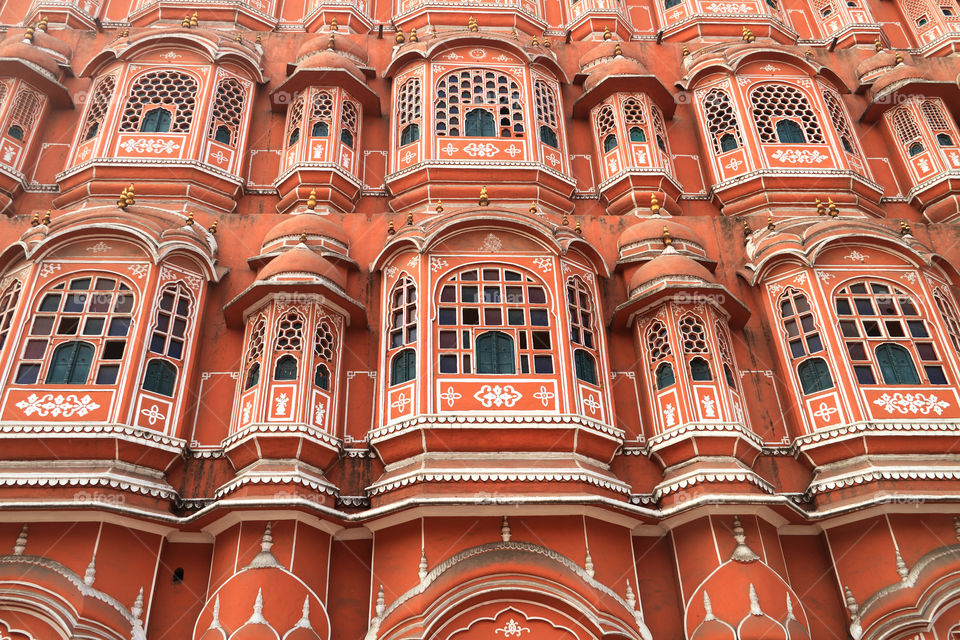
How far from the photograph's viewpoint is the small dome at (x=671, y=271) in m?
13.1

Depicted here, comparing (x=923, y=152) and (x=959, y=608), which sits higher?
→ (x=923, y=152)

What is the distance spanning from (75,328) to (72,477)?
248 centimetres

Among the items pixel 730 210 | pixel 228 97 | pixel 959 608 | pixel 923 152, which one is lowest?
pixel 959 608

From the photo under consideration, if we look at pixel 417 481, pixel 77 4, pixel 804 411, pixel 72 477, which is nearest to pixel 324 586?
pixel 417 481

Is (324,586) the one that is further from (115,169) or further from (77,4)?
(77,4)

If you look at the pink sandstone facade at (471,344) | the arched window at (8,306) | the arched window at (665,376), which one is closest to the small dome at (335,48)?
the pink sandstone facade at (471,344)

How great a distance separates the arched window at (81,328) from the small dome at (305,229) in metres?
2.55

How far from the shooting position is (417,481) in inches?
436

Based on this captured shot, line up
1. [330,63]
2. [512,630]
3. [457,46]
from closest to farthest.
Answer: [512,630] → [330,63] → [457,46]

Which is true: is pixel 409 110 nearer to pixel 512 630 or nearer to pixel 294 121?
pixel 294 121

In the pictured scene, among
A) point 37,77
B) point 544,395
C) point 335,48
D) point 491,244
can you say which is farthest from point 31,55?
point 544,395

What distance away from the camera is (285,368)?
12273mm

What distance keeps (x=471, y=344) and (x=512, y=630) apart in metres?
4.00

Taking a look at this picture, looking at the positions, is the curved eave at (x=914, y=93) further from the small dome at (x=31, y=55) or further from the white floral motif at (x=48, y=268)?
the small dome at (x=31, y=55)
